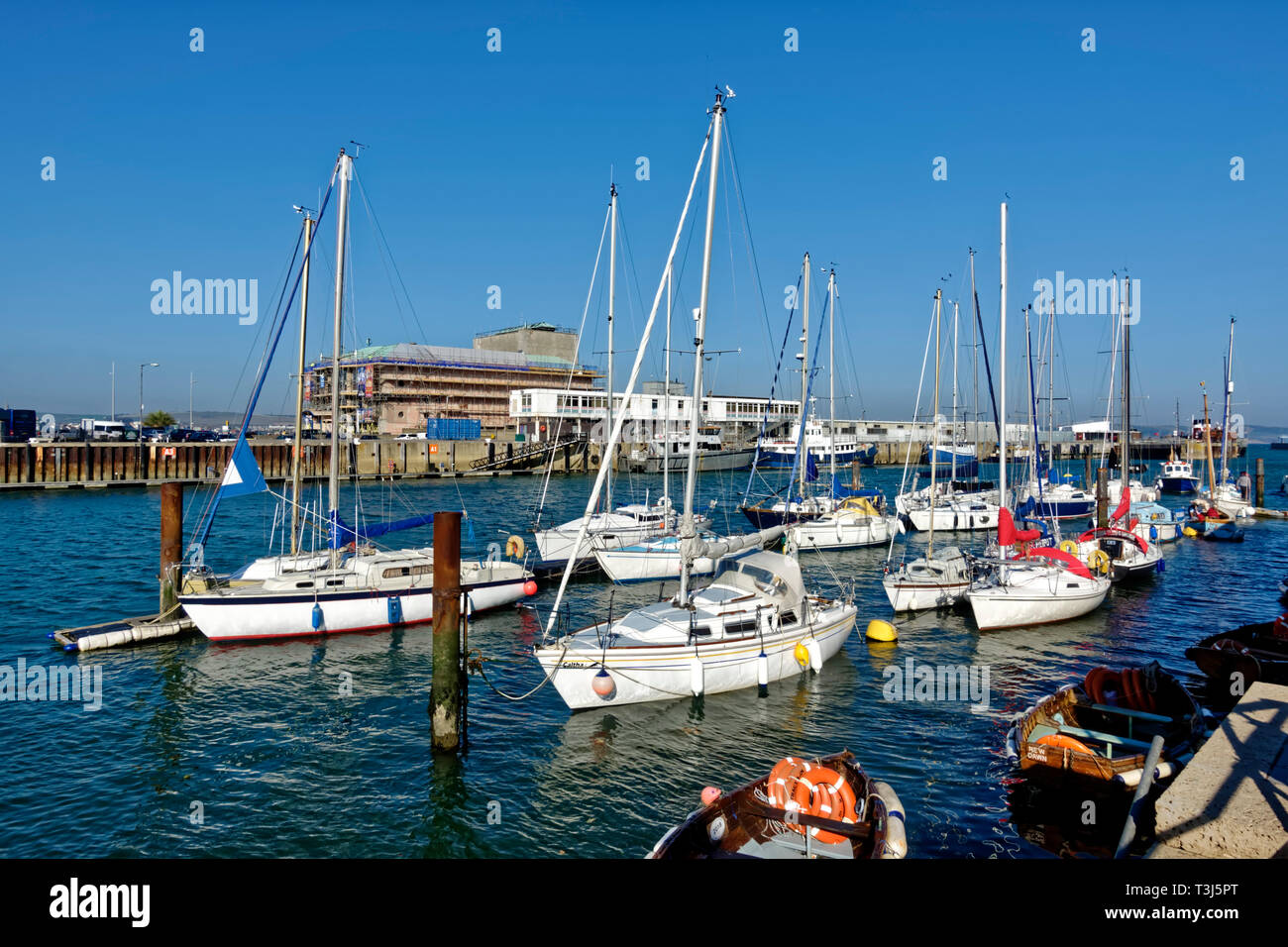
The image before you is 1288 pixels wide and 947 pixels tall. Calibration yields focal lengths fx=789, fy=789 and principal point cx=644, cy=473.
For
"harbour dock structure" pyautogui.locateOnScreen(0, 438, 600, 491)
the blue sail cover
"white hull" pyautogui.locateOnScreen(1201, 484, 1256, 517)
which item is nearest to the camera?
the blue sail cover

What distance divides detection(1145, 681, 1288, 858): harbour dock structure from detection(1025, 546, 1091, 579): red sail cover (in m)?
16.9

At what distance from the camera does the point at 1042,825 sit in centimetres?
1368

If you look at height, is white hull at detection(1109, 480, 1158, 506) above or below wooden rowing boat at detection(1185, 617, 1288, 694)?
above

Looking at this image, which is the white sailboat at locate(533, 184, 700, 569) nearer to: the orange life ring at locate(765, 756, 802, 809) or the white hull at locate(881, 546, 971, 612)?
the white hull at locate(881, 546, 971, 612)

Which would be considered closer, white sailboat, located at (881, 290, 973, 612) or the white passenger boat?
white sailboat, located at (881, 290, 973, 612)

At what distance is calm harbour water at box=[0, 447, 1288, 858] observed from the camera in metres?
13.5

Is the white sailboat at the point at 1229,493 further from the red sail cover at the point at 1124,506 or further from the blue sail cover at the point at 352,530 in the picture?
the blue sail cover at the point at 352,530

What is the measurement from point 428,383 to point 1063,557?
115 m

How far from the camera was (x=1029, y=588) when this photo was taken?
1067 inches

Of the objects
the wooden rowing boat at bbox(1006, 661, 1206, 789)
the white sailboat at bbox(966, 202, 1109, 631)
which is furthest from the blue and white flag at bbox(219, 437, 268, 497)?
the white sailboat at bbox(966, 202, 1109, 631)

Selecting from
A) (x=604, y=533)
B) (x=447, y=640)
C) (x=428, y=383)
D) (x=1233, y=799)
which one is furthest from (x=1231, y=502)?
(x=428, y=383)

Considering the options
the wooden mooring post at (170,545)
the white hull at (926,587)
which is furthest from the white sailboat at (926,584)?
the wooden mooring post at (170,545)
